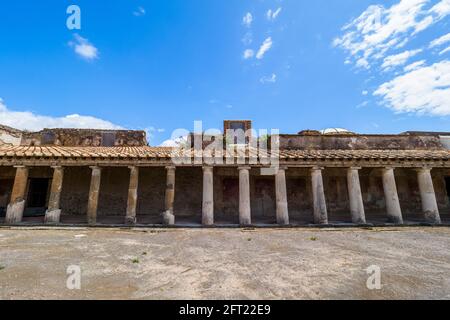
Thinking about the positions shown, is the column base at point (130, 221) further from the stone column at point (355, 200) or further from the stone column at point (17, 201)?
the stone column at point (355, 200)

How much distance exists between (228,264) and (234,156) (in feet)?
20.3

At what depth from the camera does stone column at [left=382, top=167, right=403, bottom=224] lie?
10.8 metres

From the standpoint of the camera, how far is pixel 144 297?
346cm

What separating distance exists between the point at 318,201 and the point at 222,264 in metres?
7.08

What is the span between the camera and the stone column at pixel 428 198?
1082cm

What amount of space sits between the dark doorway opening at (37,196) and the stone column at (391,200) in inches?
727

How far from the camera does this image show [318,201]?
34.9 feet

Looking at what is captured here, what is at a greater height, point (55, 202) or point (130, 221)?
point (55, 202)

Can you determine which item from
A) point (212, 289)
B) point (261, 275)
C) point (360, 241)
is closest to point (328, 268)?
point (261, 275)

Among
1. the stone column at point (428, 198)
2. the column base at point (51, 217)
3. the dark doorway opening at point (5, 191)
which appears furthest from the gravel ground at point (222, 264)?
the dark doorway opening at point (5, 191)

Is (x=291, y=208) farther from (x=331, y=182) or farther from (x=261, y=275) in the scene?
(x=261, y=275)

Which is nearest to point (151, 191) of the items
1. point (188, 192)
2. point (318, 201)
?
point (188, 192)

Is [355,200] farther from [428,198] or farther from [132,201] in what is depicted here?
[132,201]
